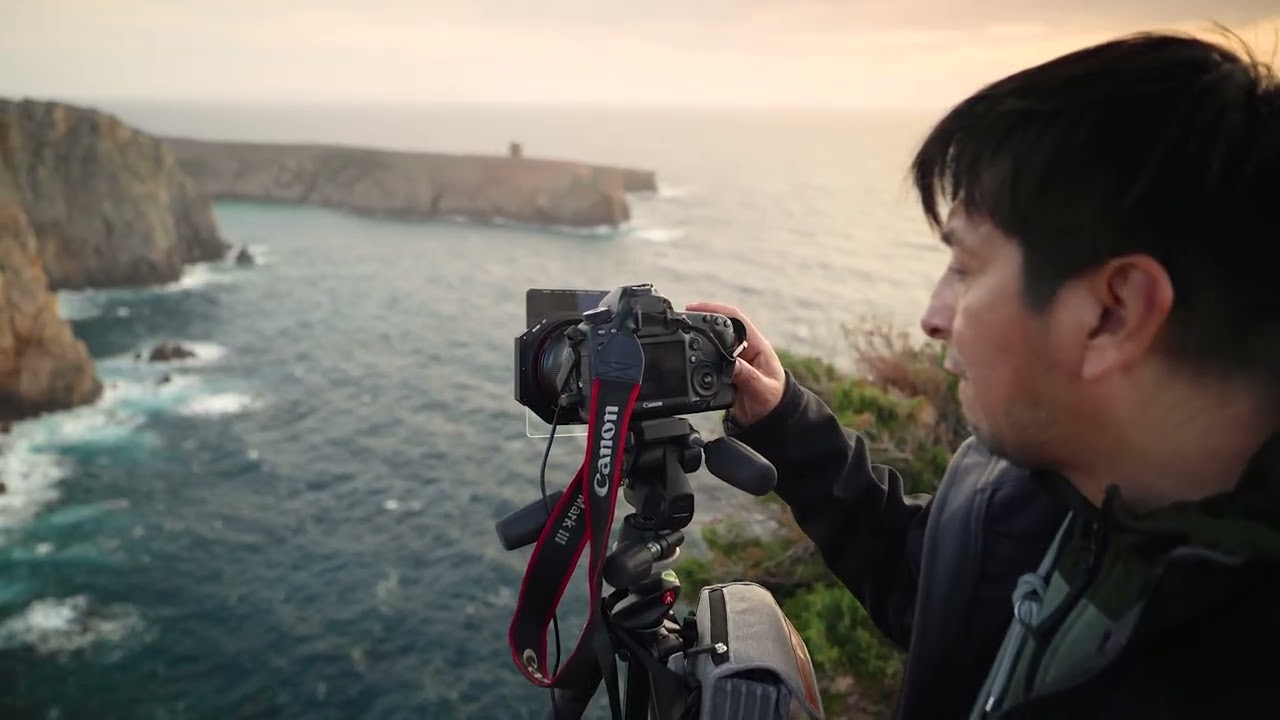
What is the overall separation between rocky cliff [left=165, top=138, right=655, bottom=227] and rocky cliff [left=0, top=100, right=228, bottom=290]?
284cm

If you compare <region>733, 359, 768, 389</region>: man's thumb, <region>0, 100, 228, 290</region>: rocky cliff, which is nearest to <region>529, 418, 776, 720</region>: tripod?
<region>733, 359, 768, 389</region>: man's thumb

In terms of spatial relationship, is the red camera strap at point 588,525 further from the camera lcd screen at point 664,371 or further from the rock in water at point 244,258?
the rock in water at point 244,258

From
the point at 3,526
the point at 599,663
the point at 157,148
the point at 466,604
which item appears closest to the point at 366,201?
the point at 157,148

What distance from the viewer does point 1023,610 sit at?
0.93 meters

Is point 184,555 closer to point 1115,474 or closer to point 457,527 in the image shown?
point 457,527

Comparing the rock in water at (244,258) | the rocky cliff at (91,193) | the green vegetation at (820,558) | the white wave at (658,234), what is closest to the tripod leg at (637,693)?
the green vegetation at (820,558)

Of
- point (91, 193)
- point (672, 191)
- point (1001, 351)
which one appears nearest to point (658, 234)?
point (672, 191)

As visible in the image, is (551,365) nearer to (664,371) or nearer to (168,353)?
(664,371)

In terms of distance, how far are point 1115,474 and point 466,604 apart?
9423 mm

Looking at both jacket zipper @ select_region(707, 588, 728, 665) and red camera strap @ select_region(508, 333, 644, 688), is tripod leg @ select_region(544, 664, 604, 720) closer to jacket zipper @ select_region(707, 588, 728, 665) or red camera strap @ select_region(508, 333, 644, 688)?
red camera strap @ select_region(508, 333, 644, 688)

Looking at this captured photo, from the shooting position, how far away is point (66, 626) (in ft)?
29.6

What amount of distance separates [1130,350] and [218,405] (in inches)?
648

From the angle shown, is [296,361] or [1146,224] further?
[296,361]

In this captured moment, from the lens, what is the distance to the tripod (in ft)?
4.31
